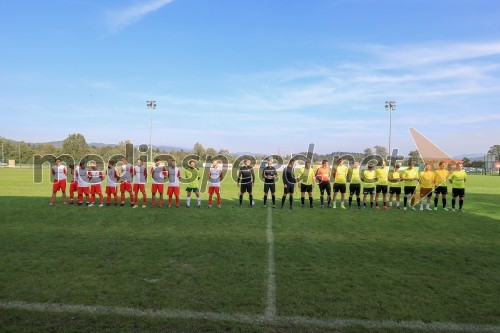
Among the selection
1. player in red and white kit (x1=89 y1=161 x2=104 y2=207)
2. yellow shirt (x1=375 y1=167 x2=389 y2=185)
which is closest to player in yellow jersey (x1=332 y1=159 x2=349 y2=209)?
yellow shirt (x1=375 y1=167 x2=389 y2=185)

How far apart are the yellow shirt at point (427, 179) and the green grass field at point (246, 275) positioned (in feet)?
10.8

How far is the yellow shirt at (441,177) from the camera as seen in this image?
1328 centimetres

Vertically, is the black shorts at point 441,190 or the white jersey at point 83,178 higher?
the white jersey at point 83,178

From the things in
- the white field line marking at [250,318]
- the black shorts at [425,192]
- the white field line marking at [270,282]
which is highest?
the black shorts at [425,192]

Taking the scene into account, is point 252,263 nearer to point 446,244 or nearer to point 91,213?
point 446,244

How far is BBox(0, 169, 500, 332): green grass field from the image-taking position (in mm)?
4164

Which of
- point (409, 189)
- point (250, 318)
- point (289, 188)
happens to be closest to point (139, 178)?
point (289, 188)

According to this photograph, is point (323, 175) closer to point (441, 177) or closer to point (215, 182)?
point (215, 182)

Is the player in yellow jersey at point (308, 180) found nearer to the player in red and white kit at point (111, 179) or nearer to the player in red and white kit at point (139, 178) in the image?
the player in red and white kit at point (139, 178)

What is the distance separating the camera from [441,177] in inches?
525

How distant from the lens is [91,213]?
11.6m

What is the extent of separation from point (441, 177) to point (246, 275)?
10.6m

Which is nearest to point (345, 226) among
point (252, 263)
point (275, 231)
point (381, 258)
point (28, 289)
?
point (275, 231)

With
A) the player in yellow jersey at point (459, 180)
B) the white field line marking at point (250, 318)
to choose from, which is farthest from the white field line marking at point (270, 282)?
the player in yellow jersey at point (459, 180)
